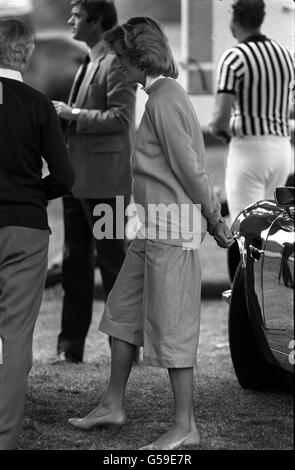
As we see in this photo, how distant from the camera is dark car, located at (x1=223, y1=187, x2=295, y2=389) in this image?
4180 millimetres

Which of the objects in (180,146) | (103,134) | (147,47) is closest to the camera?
(180,146)

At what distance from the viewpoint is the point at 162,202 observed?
405cm

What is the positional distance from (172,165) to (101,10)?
1.92 m

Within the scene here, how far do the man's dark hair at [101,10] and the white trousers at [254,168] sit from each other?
1.06 m

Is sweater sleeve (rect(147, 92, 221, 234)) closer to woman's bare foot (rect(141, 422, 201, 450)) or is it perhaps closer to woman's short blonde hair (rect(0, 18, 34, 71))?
woman's short blonde hair (rect(0, 18, 34, 71))

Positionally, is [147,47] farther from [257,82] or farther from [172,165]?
[257,82]

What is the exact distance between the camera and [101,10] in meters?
5.67

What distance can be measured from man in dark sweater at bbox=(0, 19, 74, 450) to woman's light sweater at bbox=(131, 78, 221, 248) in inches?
13.2

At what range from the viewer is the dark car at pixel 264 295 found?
13.7 ft

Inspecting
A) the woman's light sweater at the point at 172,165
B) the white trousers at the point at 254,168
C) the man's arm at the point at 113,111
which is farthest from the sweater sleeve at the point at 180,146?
the white trousers at the point at 254,168

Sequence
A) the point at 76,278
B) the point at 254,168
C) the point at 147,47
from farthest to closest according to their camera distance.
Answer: the point at 254,168
the point at 76,278
the point at 147,47

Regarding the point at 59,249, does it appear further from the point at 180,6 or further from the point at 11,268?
the point at 11,268

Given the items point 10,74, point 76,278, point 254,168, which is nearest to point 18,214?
point 10,74
